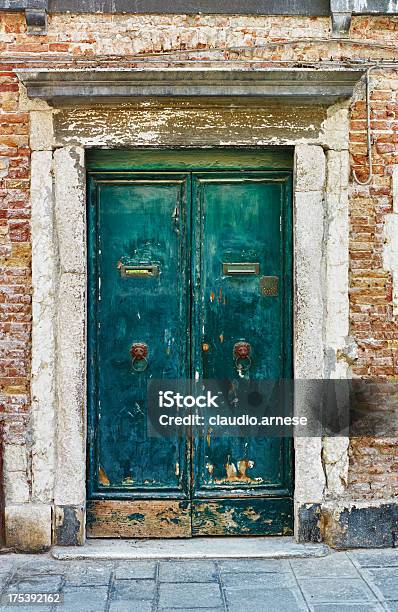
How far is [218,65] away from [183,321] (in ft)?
5.49

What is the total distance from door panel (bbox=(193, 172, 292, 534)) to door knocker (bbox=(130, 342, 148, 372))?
355 millimetres

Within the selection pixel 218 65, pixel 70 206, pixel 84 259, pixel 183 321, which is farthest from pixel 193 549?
pixel 218 65

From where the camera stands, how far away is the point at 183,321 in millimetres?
4918

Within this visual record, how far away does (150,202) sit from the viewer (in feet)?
16.0

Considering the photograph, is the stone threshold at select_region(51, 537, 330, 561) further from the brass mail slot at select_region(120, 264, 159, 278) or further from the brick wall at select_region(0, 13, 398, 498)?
the brass mail slot at select_region(120, 264, 159, 278)

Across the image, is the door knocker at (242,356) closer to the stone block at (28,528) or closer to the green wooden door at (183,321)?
the green wooden door at (183,321)

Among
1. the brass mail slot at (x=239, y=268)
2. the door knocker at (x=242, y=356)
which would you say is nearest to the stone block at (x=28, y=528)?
the door knocker at (x=242, y=356)

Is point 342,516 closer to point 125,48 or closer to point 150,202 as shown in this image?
point 150,202

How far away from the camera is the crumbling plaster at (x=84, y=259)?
4699mm

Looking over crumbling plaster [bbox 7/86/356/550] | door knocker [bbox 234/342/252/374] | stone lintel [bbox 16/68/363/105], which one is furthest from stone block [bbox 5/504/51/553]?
stone lintel [bbox 16/68/363/105]

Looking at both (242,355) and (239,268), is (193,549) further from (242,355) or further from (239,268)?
(239,268)

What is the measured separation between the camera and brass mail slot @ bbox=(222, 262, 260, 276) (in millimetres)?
4871

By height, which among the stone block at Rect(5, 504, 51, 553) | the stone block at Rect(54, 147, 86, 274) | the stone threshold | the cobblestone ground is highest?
the stone block at Rect(54, 147, 86, 274)

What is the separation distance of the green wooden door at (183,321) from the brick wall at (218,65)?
46 cm
